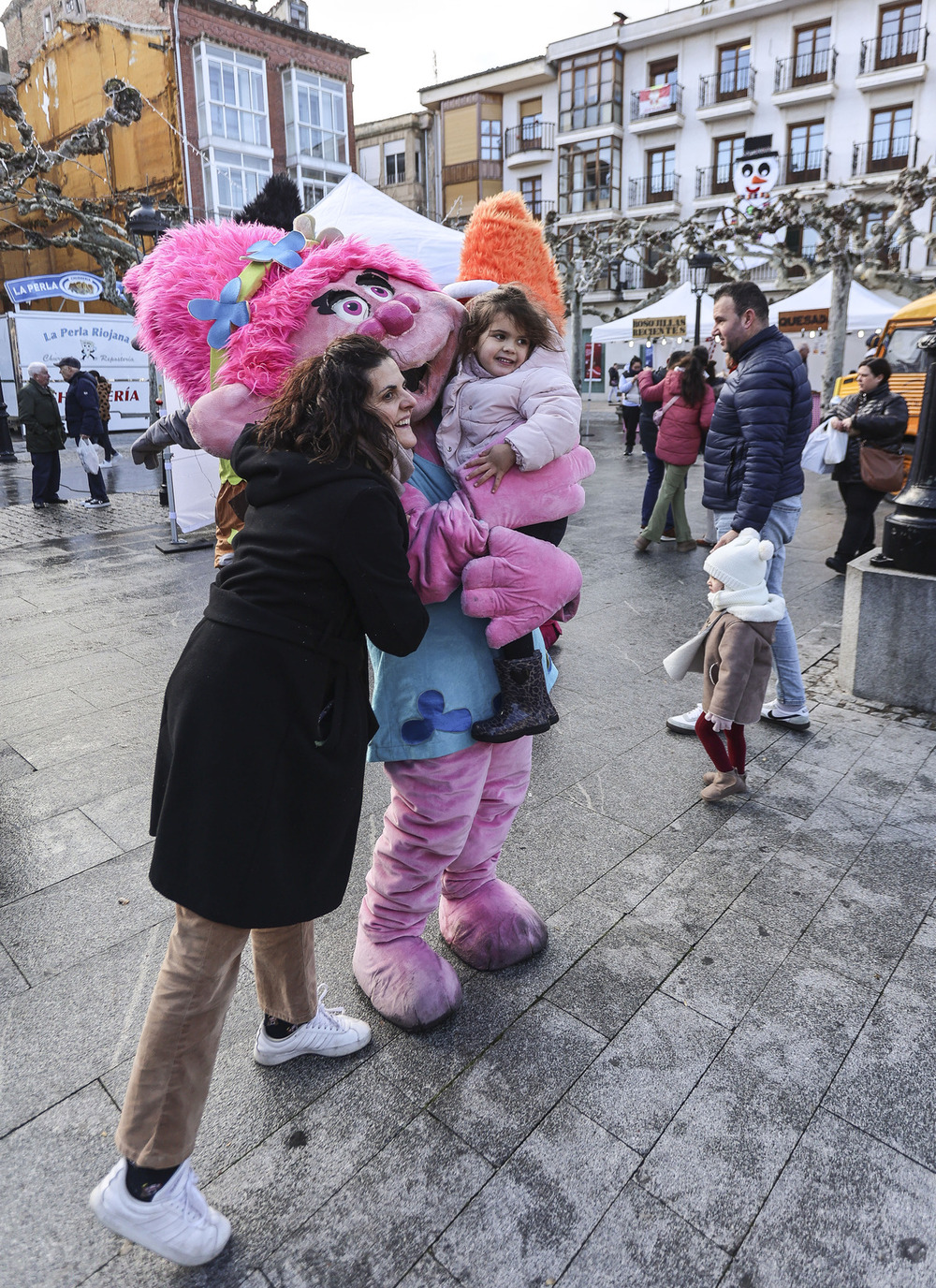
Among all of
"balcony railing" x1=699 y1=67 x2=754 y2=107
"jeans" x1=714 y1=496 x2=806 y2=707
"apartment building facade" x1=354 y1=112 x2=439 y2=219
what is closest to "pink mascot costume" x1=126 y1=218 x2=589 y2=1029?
"jeans" x1=714 y1=496 x2=806 y2=707

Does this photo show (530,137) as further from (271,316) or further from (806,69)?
(271,316)

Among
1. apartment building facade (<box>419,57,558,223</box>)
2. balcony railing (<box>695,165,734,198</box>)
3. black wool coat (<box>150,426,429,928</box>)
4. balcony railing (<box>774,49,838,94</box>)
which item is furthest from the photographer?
apartment building facade (<box>419,57,558,223</box>)

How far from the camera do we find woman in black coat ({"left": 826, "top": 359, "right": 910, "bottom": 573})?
669 centimetres

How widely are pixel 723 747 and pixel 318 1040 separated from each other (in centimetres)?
205

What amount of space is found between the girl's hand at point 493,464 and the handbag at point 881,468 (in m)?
5.71

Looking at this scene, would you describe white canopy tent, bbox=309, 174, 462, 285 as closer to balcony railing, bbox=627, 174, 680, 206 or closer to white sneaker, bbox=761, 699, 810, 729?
white sneaker, bbox=761, 699, 810, 729

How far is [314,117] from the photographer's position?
98.7 feet

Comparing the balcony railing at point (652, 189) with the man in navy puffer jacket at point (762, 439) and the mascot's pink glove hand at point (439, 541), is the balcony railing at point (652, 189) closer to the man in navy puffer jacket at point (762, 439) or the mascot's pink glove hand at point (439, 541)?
the man in navy puffer jacket at point (762, 439)

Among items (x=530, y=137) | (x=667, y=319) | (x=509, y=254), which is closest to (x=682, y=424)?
(x=509, y=254)

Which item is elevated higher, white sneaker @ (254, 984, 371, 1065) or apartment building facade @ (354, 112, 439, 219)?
apartment building facade @ (354, 112, 439, 219)

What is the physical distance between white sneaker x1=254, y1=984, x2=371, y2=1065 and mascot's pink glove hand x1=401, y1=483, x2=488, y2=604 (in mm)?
1116

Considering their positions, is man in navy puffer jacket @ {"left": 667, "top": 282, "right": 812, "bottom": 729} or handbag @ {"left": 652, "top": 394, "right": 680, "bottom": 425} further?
handbag @ {"left": 652, "top": 394, "right": 680, "bottom": 425}

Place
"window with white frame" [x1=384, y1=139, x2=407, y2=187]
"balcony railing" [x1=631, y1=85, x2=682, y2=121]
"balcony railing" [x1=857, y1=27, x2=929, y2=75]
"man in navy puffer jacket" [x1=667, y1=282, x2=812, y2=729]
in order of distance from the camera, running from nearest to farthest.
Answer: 1. "man in navy puffer jacket" [x1=667, y1=282, x2=812, y2=729]
2. "balcony railing" [x1=857, y1=27, x2=929, y2=75]
3. "balcony railing" [x1=631, y1=85, x2=682, y2=121]
4. "window with white frame" [x1=384, y1=139, x2=407, y2=187]

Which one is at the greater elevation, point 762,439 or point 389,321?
point 389,321
